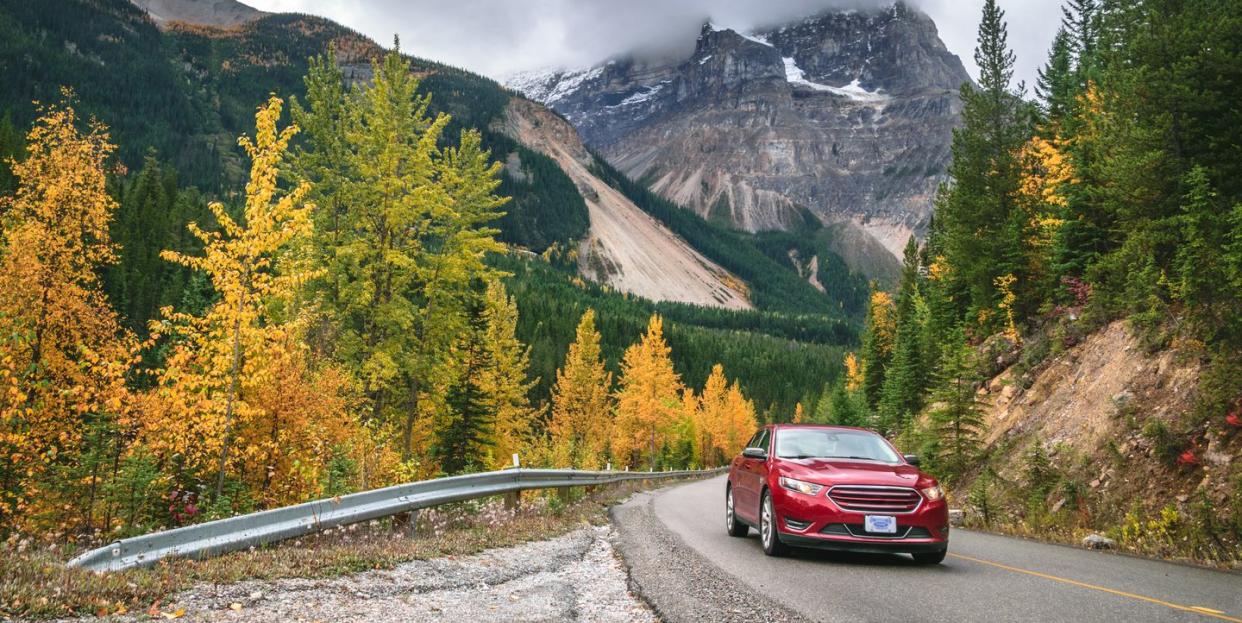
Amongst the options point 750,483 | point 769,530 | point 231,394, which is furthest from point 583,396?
point 769,530

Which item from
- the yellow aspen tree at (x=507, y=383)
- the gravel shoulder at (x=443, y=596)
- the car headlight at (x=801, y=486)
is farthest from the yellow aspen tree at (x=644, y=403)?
the gravel shoulder at (x=443, y=596)

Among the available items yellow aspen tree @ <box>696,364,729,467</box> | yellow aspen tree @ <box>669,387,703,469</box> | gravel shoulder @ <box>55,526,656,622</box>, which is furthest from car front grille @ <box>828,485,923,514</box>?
yellow aspen tree @ <box>696,364,729,467</box>

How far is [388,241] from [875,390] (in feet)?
141

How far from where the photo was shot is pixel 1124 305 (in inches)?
683

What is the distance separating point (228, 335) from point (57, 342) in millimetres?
6697

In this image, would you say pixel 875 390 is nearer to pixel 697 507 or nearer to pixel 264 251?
pixel 697 507

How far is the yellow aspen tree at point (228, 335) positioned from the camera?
35.7 feet

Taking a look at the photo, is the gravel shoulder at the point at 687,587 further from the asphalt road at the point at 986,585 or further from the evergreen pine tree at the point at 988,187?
the evergreen pine tree at the point at 988,187

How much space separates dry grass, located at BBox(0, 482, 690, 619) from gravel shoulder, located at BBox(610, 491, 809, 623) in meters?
1.68

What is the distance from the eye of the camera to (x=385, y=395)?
22656mm

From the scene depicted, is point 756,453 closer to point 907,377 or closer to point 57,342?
point 57,342

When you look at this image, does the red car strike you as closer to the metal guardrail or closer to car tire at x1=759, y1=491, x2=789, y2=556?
car tire at x1=759, y1=491, x2=789, y2=556

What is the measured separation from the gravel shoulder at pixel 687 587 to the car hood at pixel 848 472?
158cm

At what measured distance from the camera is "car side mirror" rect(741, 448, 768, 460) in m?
9.85
